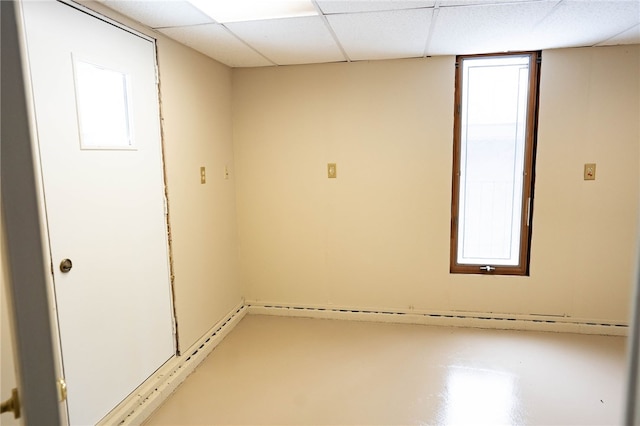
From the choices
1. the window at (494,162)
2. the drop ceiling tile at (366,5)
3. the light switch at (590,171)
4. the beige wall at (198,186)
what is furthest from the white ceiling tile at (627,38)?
the beige wall at (198,186)

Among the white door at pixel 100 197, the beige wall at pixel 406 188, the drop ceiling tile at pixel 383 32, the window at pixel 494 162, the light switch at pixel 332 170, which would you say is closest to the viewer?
the white door at pixel 100 197

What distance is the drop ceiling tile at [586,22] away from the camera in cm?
Result: 218

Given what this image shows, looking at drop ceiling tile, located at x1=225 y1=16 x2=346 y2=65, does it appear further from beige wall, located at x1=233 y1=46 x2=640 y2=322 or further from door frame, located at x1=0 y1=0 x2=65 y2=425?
door frame, located at x1=0 y1=0 x2=65 y2=425

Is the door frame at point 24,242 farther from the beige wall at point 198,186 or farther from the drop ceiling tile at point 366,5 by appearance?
the beige wall at point 198,186

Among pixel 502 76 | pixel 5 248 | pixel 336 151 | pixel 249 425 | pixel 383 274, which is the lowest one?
pixel 249 425

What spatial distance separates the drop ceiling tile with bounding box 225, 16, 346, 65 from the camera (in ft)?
7.92

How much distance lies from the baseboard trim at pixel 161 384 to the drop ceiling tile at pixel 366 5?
98.0 inches

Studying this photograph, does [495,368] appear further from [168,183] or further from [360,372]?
[168,183]

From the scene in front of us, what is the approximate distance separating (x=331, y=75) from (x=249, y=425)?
281cm

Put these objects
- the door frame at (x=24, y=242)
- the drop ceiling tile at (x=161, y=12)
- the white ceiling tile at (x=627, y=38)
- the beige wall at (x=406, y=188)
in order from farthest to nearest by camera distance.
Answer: the beige wall at (x=406, y=188) → the white ceiling tile at (x=627, y=38) → the drop ceiling tile at (x=161, y=12) → the door frame at (x=24, y=242)

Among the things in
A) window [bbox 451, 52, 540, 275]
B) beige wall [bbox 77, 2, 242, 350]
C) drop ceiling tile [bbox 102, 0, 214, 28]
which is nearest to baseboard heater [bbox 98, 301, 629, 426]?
beige wall [bbox 77, 2, 242, 350]

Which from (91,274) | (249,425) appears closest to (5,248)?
(91,274)

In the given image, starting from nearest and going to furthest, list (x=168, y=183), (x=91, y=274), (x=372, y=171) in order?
(x=91, y=274) < (x=168, y=183) < (x=372, y=171)

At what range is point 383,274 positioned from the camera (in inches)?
144
